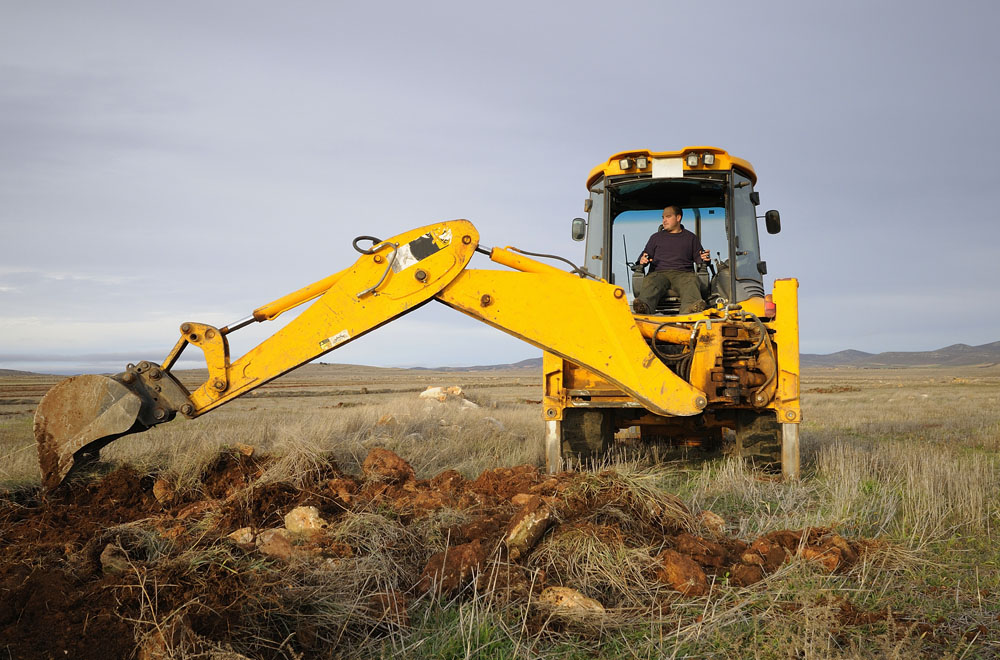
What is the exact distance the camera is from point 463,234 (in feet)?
18.3

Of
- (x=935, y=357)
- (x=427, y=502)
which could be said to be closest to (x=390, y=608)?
(x=427, y=502)

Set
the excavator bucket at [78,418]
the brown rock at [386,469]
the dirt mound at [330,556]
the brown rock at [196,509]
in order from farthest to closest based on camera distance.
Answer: the brown rock at [386,469], the excavator bucket at [78,418], the brown rock at [196,509], the dirt mound at [330,556]

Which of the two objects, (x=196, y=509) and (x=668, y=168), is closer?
→ (x=196, y=509)

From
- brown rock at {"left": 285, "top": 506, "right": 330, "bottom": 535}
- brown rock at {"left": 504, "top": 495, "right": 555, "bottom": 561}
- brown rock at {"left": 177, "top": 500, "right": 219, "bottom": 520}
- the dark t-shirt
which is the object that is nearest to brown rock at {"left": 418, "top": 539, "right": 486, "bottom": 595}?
brown rock at {"left": 504, "top": 495, "right": 555, "bottom": 561}

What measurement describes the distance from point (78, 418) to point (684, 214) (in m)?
6.47

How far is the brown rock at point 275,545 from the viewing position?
158 inches

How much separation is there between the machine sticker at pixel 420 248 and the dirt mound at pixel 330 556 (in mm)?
1728

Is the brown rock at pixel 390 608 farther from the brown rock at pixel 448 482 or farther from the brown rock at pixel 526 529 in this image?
the brown rock at pixel 448 482

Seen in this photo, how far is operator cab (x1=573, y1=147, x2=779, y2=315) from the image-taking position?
783cm

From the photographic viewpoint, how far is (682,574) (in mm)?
3895

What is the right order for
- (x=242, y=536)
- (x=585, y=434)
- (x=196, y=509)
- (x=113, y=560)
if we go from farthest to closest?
(x=585, y=434) < (x=196, y=509) < (x=242, y=536) < (x=113, y=560)

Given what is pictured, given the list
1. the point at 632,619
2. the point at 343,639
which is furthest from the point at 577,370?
the point at 343,639

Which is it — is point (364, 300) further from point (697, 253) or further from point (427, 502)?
point (697, 253)

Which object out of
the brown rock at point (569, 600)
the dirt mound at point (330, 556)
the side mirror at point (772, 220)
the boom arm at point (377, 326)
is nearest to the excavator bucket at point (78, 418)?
the boom arm at point (377, 326)
